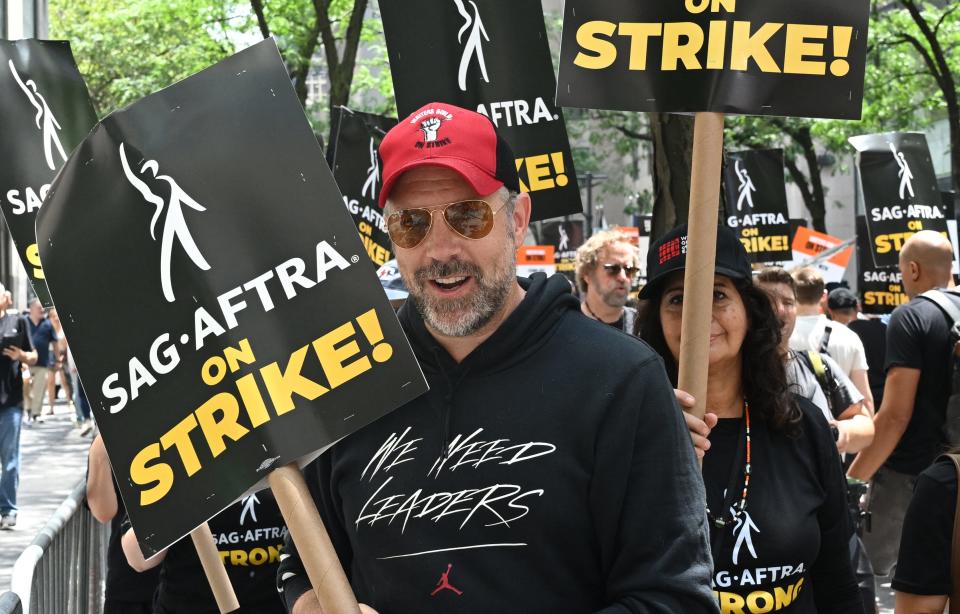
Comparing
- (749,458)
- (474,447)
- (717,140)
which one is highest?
(717,140)

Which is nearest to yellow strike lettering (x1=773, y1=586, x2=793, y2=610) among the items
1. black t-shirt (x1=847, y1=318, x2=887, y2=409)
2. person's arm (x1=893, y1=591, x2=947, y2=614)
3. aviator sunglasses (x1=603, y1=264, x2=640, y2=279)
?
person's arm (x1=893, y1=591, x2=947, y2=614)

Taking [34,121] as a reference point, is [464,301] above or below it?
below

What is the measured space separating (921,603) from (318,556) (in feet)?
5.67

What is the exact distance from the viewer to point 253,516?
15.4 feet

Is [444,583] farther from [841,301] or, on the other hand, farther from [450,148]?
[841,301]

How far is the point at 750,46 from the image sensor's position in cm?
352

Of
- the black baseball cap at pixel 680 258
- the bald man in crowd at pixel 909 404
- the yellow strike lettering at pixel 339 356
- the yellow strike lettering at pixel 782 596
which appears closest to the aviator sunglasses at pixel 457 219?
the yellow strike lettering at pixel 339 356

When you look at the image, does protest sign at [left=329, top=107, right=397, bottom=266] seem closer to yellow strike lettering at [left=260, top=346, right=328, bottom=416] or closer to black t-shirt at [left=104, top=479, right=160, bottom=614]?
black t-shirt at [left=104, top=479, right=160, bottom=614]

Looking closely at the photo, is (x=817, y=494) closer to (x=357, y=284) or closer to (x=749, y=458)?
(x=749, y=458)

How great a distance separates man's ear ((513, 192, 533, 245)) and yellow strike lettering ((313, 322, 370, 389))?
0.44 meters

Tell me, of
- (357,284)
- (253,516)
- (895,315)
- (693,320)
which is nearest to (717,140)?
(693,320)

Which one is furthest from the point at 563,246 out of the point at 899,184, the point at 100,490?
the point at 100,490

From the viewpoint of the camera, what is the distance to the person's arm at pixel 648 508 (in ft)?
8.11

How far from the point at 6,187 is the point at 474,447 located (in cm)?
297
